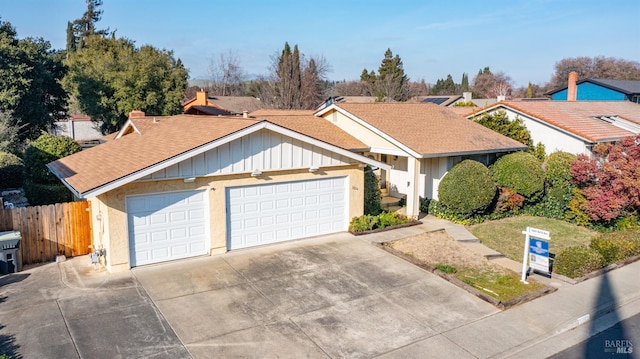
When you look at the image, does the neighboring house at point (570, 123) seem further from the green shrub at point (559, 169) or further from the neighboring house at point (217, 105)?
the neighboring house at point (217, 105)

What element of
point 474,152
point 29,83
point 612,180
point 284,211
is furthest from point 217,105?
point 612,180

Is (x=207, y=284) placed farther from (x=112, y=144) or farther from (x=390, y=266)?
(x=112, y=144)

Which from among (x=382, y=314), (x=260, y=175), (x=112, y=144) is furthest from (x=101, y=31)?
(x=382, y=314)

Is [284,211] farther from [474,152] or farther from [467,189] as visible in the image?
[474,152]

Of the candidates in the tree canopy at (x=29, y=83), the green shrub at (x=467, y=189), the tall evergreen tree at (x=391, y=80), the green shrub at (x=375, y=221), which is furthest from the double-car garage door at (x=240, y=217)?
the tall evergreen tree at (x=391, y=80)

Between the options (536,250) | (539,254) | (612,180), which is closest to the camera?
(539,254)

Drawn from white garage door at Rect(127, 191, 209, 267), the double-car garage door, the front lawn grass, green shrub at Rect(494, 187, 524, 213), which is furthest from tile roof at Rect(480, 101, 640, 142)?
white garage door at Rect(127, 191, 209, 267)
